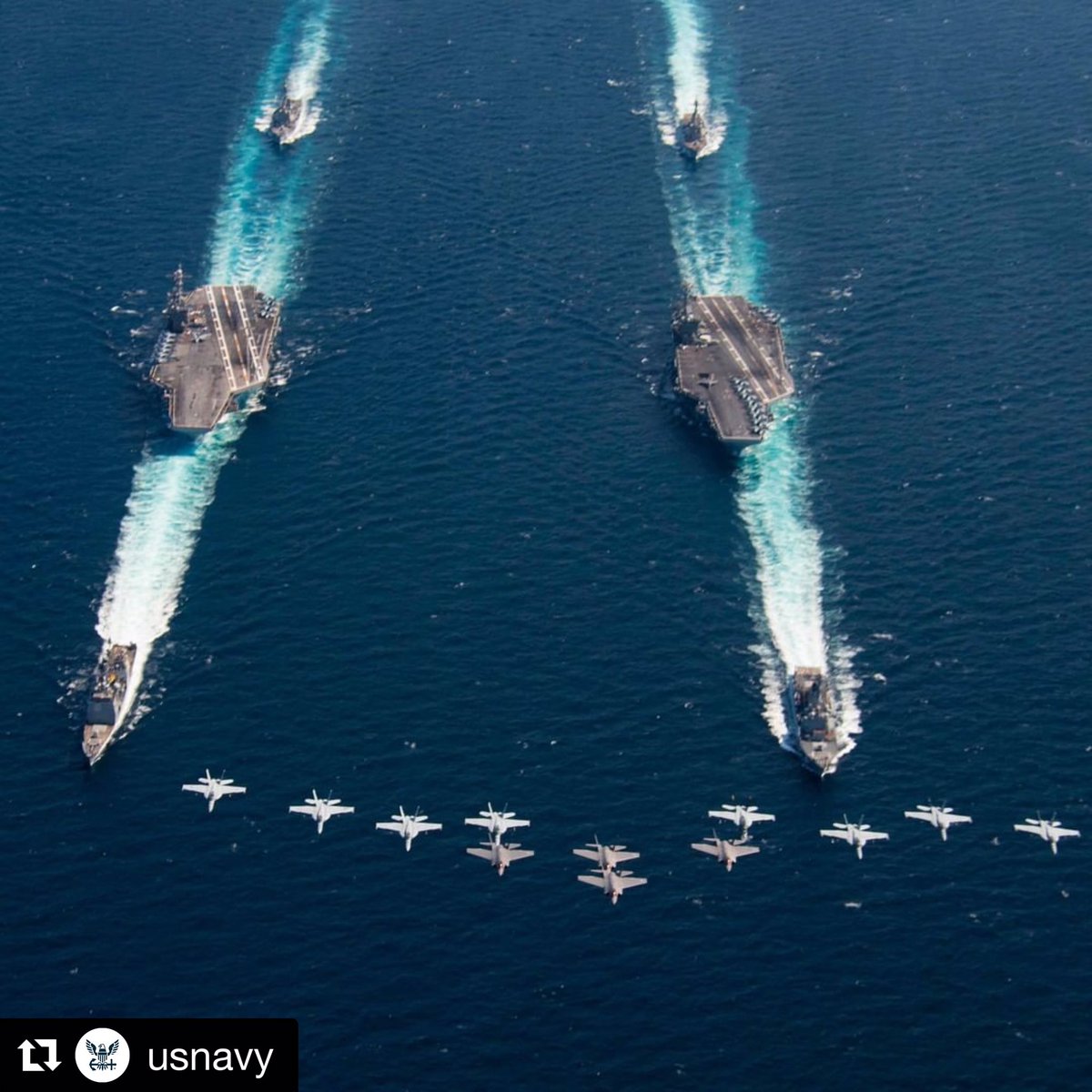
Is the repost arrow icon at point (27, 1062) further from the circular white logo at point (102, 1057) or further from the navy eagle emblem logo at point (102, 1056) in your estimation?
the navy eagle emblem logo at point (102, 1056)

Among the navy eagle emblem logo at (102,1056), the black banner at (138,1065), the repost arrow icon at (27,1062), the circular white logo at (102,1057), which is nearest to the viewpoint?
the black banner at (138,1065)

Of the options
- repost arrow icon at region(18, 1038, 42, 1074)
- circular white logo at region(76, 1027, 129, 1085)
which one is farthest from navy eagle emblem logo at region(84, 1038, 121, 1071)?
repost arrow icon at region(18, 1038, 42, 1074)

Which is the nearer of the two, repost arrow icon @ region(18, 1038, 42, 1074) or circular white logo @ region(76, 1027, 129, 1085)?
circular white logo @ region(76, 1027, 129, 1085)

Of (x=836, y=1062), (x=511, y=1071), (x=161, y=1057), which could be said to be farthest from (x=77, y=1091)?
(x=836, y=1062)

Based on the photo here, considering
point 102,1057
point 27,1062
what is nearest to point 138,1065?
point 102,1057

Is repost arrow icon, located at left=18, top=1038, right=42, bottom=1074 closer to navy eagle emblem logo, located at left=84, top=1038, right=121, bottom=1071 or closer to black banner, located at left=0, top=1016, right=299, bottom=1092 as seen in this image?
black banner, located at left=0, top=1016, right=299, bottom=1092

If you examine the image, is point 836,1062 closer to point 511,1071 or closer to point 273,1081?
point 511,1071

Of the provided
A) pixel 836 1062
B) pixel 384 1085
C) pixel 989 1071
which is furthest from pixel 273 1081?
pixel 989 1071

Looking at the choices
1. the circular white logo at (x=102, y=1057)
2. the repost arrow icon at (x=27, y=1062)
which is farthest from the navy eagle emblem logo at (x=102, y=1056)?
the repost arrow icon at (x=27, y=1062)
